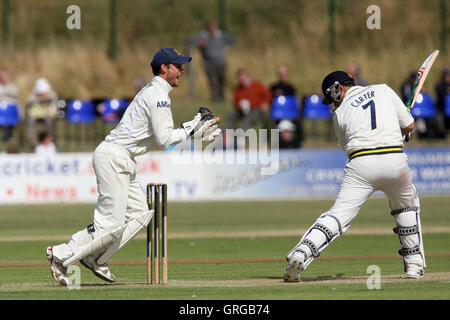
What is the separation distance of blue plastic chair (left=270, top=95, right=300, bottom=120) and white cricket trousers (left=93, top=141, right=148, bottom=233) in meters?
14.0

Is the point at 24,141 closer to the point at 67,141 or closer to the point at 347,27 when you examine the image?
the point at 67,141

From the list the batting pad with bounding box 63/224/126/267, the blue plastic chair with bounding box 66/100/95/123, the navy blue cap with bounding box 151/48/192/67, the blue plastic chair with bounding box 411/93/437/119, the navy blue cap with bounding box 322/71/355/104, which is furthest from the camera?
the blue plastic chair with bounding box 66/100/95/123

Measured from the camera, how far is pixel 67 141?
2388 centimetres

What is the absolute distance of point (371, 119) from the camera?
349 inches

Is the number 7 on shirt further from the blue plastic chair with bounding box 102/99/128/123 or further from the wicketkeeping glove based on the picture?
the blue plastic chair with bounding box 102/99/128/123

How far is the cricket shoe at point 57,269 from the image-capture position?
8.78m

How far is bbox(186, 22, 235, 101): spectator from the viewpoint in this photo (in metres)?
23.8

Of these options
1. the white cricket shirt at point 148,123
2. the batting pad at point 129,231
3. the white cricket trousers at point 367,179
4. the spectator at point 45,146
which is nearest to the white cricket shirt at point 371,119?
the white cricket trousers at point 367,179

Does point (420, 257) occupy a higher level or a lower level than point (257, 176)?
lower

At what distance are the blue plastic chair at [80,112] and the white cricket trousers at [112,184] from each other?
14.6 meters

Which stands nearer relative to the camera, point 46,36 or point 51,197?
point 51,197

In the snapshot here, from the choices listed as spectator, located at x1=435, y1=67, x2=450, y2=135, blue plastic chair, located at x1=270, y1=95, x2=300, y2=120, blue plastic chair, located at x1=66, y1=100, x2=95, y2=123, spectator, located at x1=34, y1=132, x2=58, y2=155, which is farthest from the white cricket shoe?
blue plastic chair, located at x1=66, y1=100, x2=95, y2=123

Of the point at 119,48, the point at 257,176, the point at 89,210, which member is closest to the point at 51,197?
the point at 89,210

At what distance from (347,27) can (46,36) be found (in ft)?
33.8
